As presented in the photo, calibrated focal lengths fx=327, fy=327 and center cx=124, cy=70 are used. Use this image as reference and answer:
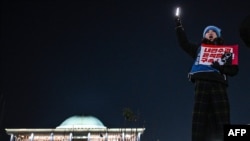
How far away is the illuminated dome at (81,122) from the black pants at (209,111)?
43.2 m

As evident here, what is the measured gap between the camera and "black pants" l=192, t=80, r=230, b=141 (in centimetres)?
888

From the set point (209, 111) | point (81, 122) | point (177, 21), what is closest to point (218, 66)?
point (209, 111)

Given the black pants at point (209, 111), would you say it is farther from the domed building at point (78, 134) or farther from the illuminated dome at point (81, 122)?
the illuminated dome at point (81, 122)

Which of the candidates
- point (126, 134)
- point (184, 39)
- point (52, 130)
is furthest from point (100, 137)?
point (184, 39)

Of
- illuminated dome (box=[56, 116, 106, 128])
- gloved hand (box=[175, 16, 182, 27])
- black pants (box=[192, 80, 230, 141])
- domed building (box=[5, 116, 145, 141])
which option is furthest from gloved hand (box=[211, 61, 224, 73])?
illuminated dome (box=[56, 116, 106, 128])

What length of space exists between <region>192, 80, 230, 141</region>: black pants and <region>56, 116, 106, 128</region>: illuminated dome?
1702 inches

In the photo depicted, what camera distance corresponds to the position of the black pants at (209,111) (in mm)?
8875

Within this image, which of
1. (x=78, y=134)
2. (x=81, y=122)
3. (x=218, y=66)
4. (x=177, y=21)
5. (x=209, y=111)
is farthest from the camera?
(x=81, y=122)

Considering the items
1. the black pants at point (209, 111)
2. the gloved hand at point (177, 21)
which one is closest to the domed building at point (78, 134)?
the gloved hand at point (177, 21)

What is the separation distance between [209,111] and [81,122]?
45.3 metres

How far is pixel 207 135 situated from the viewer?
892cm

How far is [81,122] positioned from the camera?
53000 millimetres

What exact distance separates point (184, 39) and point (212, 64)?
1.34 metres

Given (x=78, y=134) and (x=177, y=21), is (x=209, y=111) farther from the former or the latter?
(x=78, y=134)
